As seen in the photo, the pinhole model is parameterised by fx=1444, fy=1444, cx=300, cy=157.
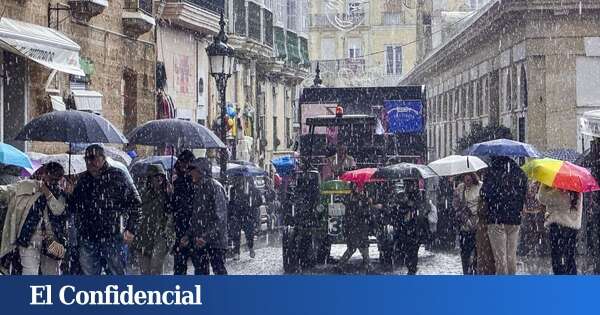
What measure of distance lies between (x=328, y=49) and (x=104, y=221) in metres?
89.5

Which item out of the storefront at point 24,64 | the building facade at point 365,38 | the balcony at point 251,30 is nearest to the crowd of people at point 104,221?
the storefront at point 24,64

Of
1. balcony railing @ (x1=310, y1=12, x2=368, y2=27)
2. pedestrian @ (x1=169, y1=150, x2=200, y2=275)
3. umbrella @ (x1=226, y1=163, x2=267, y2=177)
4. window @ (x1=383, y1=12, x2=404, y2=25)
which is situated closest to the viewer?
pedestrian @ (x1=169, y1=150, x2=200, y2=275)

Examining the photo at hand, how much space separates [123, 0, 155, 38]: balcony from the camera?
27.0 m

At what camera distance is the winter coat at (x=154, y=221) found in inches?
543

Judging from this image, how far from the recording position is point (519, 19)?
31922 millimetres

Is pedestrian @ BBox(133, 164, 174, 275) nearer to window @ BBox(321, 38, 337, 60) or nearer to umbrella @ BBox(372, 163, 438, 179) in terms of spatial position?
umbrella @ BBox(372, 163, 438, 179)

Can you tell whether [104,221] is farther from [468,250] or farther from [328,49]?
[328,49]

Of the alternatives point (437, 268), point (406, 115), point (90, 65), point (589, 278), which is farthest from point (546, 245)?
point (589, 278)

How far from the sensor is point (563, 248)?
49.3 feet

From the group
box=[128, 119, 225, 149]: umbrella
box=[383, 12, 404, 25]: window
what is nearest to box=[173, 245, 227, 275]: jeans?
box=[128, 119, 225, 149]: umbrella

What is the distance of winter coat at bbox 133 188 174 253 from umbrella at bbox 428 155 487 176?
504cm

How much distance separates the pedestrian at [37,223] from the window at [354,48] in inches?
3421

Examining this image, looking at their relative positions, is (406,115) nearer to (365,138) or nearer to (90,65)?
(365,138)

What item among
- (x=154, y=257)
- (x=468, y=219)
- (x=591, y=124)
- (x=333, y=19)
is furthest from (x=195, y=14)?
(x=333, y=19)
